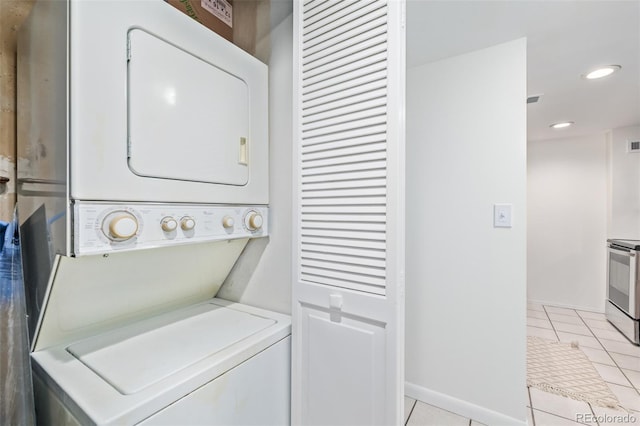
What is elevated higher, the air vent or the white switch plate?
the air vent

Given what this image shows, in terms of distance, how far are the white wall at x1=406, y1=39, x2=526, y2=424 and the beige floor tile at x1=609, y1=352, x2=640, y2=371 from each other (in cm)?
176

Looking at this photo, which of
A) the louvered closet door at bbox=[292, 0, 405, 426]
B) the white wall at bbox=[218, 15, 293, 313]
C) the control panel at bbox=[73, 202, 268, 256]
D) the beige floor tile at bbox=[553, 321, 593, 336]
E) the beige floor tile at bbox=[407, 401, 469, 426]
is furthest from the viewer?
the beige floor tile at bbox=[553, 321, 593, 336]

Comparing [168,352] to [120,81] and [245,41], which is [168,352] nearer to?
[120,81]

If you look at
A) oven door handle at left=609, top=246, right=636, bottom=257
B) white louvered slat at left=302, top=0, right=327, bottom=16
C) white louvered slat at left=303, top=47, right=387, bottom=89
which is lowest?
oven door handle at left=609, top=246, right=636, bottom=257

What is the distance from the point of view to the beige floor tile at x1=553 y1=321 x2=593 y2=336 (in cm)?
347

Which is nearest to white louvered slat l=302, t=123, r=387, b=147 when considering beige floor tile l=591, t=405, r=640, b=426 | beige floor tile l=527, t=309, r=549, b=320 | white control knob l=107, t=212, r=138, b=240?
white control knob l=107, t=212, r=138, b=240

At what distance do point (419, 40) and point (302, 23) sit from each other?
97 cm

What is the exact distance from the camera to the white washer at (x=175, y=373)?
2.81 ft

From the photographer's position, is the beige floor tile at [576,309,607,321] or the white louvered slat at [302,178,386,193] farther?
the beige floor tile at [576,309,607,321]

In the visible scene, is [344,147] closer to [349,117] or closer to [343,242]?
[349,117]

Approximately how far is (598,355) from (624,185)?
2234mm

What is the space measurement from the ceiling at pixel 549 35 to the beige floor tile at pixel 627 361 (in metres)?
2.51

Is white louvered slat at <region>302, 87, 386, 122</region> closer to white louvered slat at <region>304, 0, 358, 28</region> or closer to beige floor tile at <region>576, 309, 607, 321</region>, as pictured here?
white louvered slat at <region>304, 0, 358, 28</region>

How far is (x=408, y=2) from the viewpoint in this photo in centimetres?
157
